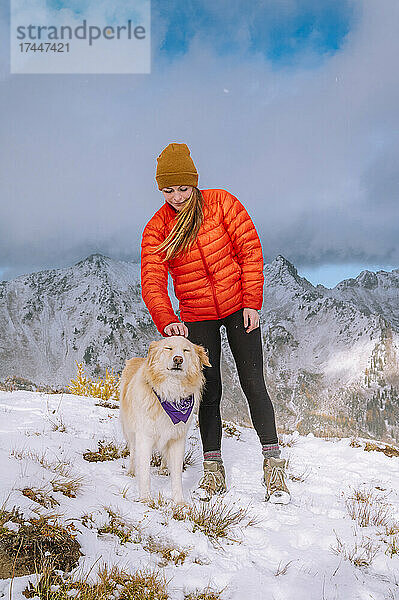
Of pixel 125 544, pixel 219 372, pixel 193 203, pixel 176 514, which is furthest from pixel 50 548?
pixel 193 203

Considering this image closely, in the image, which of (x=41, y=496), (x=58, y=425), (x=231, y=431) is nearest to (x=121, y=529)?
(x=41, y=496)

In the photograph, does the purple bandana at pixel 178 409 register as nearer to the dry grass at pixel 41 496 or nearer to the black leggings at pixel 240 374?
the black leggings at pixel 240 374

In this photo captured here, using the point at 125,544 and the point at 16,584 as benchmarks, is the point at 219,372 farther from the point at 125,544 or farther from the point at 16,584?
the point at 16,584

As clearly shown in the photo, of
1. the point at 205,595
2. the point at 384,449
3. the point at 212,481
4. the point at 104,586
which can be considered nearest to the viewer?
the point at 104,586

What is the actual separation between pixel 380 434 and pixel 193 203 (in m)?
208

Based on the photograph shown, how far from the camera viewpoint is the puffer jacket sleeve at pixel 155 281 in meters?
4.42

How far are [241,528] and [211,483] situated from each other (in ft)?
2.93

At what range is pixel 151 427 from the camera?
4.18 meters

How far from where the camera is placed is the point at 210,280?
4.46 m

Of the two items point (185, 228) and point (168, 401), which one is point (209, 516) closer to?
point (168, 401)

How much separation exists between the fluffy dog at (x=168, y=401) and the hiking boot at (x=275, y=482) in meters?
0.90

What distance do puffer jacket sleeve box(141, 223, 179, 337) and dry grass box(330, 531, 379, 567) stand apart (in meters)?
2.38

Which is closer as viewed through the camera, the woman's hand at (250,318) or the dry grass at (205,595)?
the dry grass at (205,595)

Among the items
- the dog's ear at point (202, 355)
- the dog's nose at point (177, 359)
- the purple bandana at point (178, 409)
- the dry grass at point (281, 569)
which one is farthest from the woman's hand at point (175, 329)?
the dry grass at point (281, 569)
